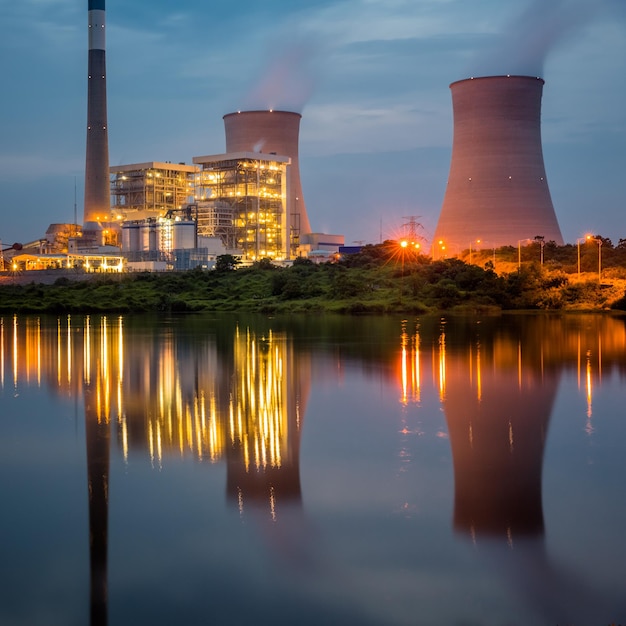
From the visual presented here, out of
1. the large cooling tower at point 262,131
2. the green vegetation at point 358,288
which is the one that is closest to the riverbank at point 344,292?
the green vegetation at point 358,288

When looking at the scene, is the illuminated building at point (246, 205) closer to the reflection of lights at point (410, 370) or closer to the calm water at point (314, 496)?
the reflection of lights at point (410, 370)

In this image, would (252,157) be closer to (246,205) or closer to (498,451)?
(246,205)

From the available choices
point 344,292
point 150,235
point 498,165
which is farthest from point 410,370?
point 150,235

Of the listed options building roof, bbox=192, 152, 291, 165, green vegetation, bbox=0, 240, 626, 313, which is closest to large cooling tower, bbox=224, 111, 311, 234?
building roof, bbox=192, 152, 291, 165

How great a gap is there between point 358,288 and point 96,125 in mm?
20158

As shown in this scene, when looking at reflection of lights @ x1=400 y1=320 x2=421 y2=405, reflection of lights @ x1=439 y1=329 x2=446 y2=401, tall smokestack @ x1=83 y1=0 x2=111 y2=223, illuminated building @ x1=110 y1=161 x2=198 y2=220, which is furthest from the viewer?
illuminated building @ x1=110 y1=161 x2=198 y2=220

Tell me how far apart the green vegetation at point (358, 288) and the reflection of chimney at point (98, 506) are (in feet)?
79.2

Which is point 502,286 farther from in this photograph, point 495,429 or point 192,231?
point 495,429

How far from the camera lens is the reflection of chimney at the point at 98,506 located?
481 cm

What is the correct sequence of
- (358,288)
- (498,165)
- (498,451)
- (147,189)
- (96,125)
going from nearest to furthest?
(498,451), (498,165), (358,288), (96,125), (147,189)

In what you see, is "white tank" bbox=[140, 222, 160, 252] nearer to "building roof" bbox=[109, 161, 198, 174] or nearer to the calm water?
"building roof" bbox=[109, 161, 198, 174]

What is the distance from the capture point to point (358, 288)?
117ft

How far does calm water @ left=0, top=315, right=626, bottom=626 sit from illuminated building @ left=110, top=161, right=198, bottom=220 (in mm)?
38664

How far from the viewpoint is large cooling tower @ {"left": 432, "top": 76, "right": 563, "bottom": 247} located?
1372 inches
